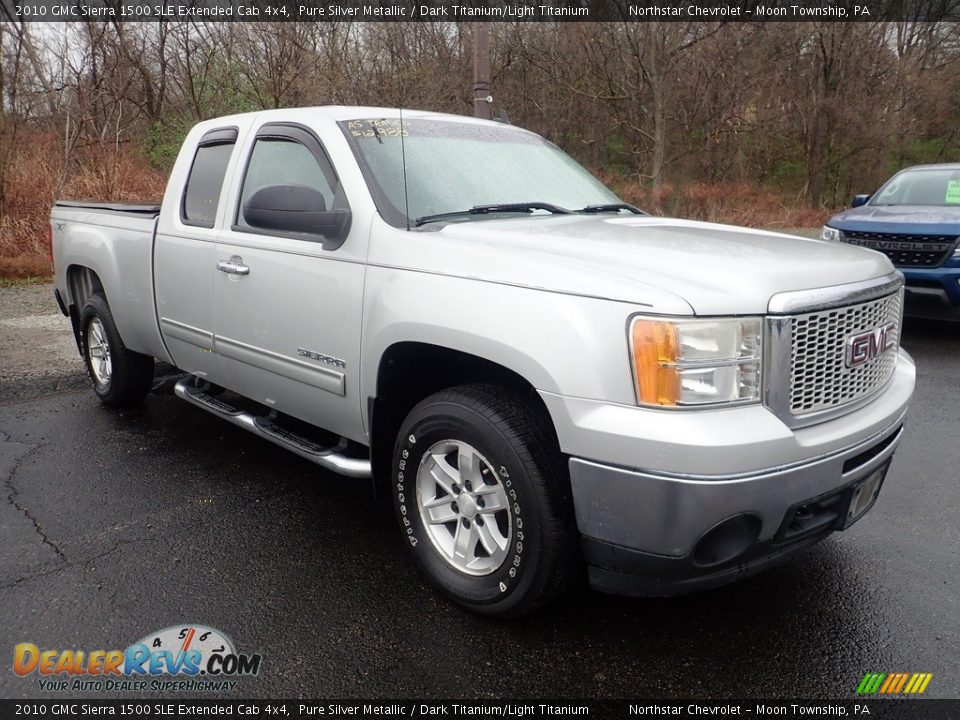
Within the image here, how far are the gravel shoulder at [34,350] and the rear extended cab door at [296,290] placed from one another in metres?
2.80

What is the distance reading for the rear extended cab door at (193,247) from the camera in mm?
4031

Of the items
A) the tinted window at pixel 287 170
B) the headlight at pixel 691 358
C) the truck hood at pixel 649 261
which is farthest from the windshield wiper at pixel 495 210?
the headlight at pixel 691 358

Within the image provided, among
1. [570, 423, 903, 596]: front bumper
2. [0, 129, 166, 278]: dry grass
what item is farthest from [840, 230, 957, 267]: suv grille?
[0, 129, 166, 278]: dry grass

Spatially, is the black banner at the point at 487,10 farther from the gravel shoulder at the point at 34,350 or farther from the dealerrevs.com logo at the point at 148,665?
the dealerrevs.com logo at the point at 148,665

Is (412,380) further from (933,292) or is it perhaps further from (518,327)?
(933,292)

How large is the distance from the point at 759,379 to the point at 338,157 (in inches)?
80.6

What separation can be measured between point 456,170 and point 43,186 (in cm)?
1150

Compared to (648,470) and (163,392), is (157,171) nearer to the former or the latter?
(163,392)

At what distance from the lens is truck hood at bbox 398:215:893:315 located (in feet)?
7.71

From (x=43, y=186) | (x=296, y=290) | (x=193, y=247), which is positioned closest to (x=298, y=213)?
(x=296, y=290)

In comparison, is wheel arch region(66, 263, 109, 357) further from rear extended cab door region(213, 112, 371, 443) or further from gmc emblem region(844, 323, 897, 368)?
gmc emblem region(844, 323, 897, 368)

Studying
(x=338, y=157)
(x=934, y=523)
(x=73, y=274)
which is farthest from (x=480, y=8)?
(x=934, y=523)

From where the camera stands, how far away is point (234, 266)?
3.74m

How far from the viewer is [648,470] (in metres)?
2.27
